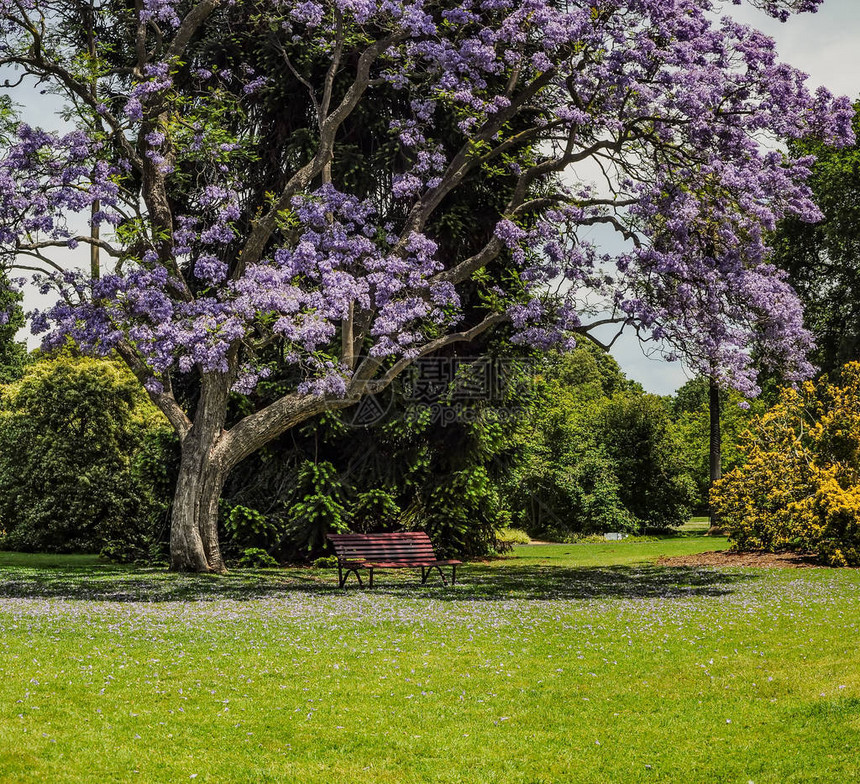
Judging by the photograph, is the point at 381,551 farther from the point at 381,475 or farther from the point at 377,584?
the point at 381,475

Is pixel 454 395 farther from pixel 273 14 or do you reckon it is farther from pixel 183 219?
pixel 273 14

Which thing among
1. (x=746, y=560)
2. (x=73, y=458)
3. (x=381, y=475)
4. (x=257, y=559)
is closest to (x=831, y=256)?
(x=746, y=560)

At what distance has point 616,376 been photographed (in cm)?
7100

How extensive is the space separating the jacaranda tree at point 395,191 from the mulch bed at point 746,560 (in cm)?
571

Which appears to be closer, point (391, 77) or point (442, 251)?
point (391, 77)

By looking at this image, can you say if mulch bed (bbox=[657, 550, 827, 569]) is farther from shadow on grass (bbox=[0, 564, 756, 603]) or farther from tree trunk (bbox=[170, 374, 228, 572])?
tree trunk (bbox=[170, 374, 228, 572])

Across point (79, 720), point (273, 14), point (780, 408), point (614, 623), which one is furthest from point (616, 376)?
point (79, 720)

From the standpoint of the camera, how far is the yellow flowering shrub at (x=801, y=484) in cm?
2069

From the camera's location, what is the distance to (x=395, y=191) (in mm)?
19562

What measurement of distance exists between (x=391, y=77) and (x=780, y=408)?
1247 cm

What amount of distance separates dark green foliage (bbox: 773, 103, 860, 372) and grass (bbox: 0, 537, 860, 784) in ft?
77.6

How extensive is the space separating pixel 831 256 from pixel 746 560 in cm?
1819

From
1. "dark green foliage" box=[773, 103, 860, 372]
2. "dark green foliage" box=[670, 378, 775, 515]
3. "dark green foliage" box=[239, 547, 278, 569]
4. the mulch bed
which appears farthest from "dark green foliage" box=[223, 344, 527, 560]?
"dark green foliage" box=[670, 378, 775, 515]

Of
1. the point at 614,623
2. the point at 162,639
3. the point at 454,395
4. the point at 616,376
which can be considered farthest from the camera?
the point at 616,376
